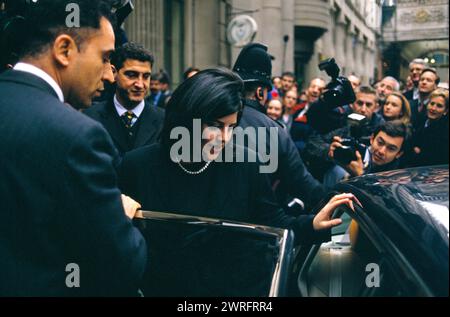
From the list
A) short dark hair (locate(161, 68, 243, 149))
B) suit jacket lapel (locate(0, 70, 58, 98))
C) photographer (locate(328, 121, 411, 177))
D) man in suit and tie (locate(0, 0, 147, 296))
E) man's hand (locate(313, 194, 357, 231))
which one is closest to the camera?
man in suit and tie (locate(0, 0, 147, 296))

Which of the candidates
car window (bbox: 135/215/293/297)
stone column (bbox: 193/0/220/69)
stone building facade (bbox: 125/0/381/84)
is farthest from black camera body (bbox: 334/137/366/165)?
stone column (bbox: 193/0/220/69)

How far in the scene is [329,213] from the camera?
7.76 ft

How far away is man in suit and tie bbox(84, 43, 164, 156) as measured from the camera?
404cm

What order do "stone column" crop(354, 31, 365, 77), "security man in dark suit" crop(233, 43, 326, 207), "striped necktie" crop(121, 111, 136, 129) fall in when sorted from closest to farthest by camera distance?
"security man in dark suit" crop(233, 43, 326, 207) → "striped necktie" crop(121, 111, 136, 129) → "stone column" crop(354, 31, 365, 77)

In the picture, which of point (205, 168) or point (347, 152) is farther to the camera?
point (347, 152)

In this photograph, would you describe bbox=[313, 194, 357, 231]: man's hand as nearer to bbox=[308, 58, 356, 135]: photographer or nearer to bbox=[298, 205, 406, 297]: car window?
bbox=[298, 205, 406, 297]: car window

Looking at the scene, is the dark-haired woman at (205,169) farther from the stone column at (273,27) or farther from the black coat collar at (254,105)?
the stone column at (273,27)

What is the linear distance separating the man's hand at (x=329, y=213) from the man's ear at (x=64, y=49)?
1.14 metres

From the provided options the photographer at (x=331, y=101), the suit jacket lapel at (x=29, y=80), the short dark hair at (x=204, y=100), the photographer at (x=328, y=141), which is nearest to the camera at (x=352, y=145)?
the photographer at (x=328, y=141)

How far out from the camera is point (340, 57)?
20.6 metres

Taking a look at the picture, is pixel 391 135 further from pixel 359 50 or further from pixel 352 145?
pixel 359 50

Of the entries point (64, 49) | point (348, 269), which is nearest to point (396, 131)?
point (348, 269)

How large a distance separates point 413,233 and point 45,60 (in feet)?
4.06

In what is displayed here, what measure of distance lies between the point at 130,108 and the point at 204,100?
1.79 metres
